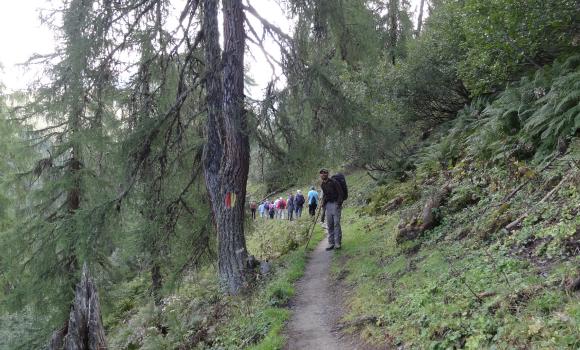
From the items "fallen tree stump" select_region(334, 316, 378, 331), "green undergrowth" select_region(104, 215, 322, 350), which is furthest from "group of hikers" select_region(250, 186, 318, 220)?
"fallen tree stump" select_region(334, 316, 378, 331)

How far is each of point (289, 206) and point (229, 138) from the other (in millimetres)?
13274

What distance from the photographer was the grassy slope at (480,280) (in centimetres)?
372

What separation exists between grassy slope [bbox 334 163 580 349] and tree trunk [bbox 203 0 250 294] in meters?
2.13

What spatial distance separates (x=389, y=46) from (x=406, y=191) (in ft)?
38.9

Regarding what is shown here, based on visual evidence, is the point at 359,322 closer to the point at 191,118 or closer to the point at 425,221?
the point at 425,221

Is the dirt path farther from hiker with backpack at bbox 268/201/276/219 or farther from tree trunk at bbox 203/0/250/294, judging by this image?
hiker with backpack at bbox 268/201/276/219

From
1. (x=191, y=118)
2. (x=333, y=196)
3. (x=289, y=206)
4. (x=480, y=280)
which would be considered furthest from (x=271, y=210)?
(x=480, y=280)

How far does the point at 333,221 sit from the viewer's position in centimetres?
1022

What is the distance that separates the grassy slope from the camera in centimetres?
372

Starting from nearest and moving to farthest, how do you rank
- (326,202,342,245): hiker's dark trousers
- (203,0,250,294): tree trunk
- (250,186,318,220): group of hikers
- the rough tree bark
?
the rough tree bark
(203,0,250,294): tree trunk
(326,202,342,245): hiker's dark trousers
(250,186,318,220): group of hikers

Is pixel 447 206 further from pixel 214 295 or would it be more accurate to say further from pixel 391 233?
pixel 214 295

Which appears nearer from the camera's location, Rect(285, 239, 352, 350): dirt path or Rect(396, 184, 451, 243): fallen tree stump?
Rect(285, 239, 352, 350): dirt path

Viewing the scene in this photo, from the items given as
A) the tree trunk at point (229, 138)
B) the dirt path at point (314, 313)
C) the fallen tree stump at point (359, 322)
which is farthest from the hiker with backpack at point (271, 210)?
the fallen tree stump at point (359, 322)

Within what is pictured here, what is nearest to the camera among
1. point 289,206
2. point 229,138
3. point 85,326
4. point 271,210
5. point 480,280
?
point 480,280
